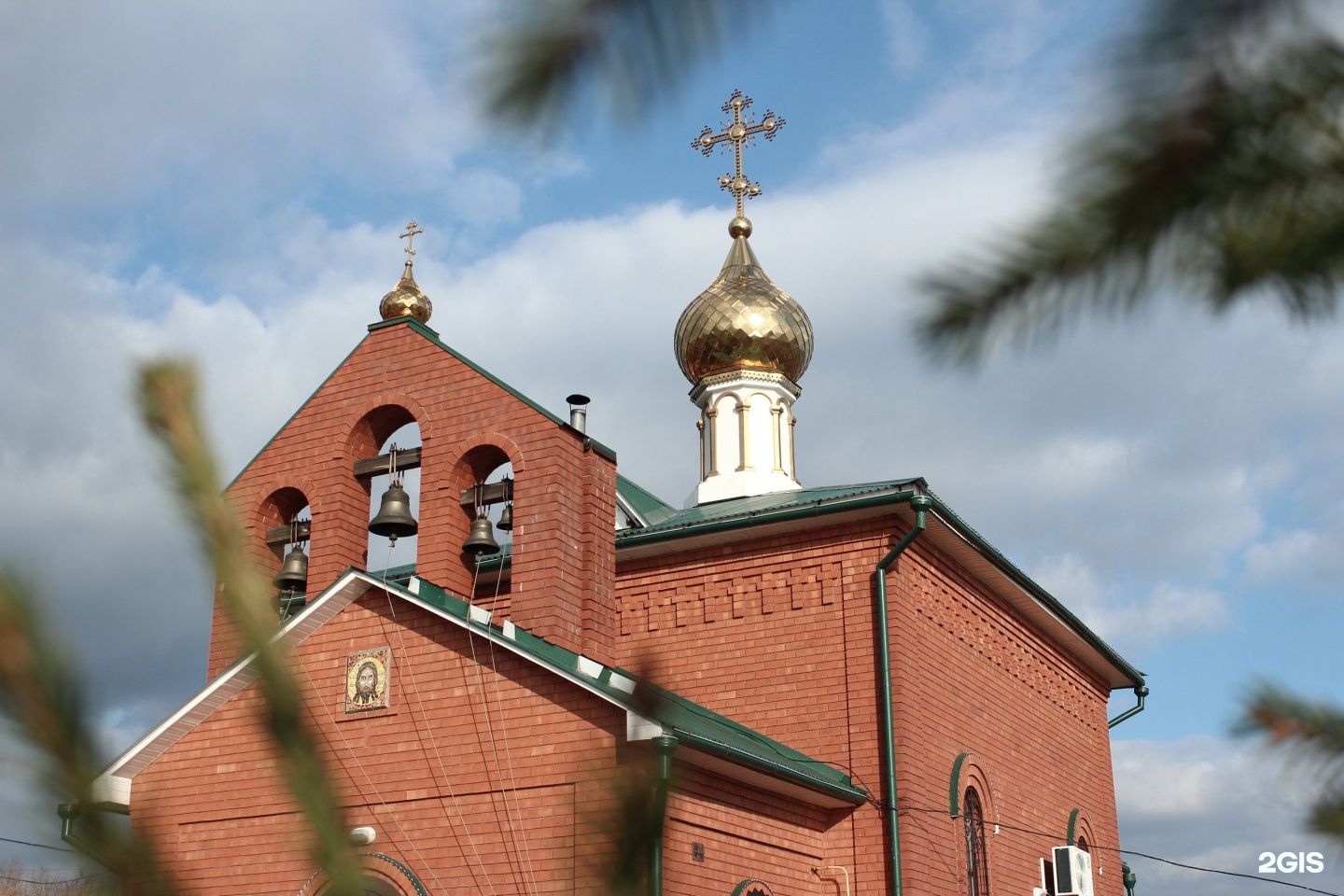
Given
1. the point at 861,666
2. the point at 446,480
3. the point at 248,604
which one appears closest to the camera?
the point at 248,604

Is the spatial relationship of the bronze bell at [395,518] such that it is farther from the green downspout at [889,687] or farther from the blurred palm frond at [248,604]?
the blurred palm frond at [248,604]

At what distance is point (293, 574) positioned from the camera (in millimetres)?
11047

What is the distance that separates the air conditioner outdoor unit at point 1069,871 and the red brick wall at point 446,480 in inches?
213

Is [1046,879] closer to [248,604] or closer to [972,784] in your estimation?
[972,784]

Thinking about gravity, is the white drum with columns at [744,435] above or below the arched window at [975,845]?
above

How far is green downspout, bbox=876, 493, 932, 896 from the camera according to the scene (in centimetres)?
1064

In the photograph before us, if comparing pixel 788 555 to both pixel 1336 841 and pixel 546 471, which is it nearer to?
pixel 546 471

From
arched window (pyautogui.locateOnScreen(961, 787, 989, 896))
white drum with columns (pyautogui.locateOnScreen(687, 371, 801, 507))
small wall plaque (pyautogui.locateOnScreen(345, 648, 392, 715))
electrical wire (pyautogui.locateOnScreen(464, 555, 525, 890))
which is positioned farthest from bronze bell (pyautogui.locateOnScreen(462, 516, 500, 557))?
white drum with columns (pyautogui.locateOnScreen(687, 371, 801, 507))

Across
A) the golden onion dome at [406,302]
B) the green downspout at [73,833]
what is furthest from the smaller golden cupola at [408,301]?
the green downspout at [73,833]

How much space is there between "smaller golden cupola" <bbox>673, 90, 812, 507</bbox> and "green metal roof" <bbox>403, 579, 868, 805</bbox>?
4481 mm

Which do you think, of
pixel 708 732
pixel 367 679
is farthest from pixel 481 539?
pixel 708 732

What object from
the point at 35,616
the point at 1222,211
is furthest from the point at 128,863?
the point at 1222,211

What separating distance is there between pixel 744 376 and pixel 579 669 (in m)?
7.07

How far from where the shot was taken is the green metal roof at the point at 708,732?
8891 millimetres
